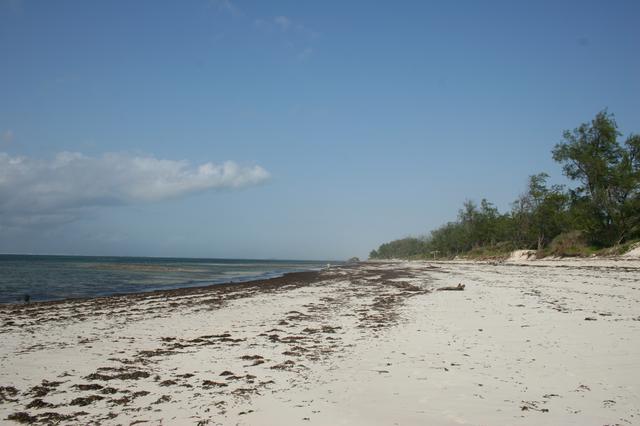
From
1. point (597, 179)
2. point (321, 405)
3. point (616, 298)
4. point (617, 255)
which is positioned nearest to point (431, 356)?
point (321, 405)

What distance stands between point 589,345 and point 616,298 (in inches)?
377

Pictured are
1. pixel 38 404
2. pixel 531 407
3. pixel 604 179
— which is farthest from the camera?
pixel 604 179

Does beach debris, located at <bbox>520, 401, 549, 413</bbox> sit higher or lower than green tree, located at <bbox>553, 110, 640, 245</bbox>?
lower

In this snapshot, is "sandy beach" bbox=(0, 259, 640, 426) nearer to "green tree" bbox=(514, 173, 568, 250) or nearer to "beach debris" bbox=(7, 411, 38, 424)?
"beach debris" bbox=(7, 411, 38, 424)

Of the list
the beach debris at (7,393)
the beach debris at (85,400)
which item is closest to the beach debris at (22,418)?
the beach debris at (85,400)

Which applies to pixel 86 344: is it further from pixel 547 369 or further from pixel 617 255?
pixel 617 255

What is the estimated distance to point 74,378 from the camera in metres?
7.34

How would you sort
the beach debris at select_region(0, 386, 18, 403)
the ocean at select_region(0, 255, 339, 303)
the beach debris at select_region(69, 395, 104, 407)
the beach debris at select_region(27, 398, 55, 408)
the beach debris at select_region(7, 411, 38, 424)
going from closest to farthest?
the beach debris at select_region(7, 411, 38, 424)
the beach debris at select_region(27, 398, 55, 408)
the beach debris at select_region(69, 395, 104, 407)
the beach debris at select_region(0, 386, 18, 403)
the ocean at select_region(0, 255, 339, 303)

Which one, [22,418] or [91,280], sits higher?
[22,418]

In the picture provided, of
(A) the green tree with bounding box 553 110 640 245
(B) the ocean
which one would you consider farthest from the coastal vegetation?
(B) the ocean

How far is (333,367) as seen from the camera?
788cm

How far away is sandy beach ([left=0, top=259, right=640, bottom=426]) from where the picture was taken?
5605 mm

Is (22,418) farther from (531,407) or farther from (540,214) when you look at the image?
(540,214)

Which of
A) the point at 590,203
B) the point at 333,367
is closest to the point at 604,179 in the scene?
the point at 590,203
